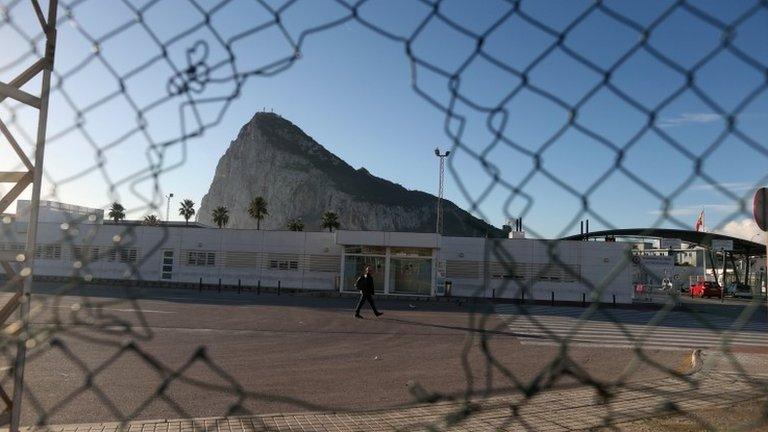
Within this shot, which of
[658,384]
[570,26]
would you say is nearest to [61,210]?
[570,26]

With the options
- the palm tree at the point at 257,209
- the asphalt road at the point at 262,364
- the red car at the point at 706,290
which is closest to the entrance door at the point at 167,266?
the asphalt road at the point at 262,364

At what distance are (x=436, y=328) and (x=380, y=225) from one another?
78.5 meters

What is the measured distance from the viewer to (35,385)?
20.7 ft

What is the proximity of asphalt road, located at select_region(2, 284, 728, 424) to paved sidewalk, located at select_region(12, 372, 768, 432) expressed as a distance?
0.24 metres

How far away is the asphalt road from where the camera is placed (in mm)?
4859

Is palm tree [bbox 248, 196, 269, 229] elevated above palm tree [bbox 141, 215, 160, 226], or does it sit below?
above

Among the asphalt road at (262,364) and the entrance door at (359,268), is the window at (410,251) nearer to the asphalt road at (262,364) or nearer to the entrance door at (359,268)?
the entrance door at (359,268)

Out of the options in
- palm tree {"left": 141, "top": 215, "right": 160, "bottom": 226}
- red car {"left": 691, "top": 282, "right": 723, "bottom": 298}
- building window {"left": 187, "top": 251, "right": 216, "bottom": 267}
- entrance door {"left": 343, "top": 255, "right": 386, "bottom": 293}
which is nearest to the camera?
palm tree {"left": 141, "top": 215, "right": 160, "bottom": 226}

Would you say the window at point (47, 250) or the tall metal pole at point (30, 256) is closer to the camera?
the tall metal pole at point (30, 256)

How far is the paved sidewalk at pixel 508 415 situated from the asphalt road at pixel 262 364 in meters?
0.24

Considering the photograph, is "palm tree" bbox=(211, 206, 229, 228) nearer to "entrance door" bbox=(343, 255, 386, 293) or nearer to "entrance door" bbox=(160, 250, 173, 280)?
"entrance door" bbox=(160, 250, 173, 280)

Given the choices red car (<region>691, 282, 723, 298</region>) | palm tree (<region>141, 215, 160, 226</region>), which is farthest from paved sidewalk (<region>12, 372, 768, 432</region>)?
red car (<region>691, 282, 723, 298</region>)

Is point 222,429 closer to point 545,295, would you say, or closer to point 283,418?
point 283,418

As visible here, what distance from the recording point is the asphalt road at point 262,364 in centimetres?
486
